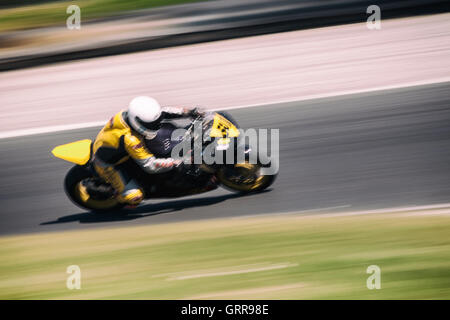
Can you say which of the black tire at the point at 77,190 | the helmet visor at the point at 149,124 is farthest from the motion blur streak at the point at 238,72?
the helmet visor at the point at 149,124

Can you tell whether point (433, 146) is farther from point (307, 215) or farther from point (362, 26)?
point (362, 26)

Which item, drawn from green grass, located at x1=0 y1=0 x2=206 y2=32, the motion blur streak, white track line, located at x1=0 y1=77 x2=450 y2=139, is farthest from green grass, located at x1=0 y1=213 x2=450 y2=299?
green grass, located at x1=0 y1=0 x2=206 y2=32

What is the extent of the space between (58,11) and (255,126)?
10.6 meters

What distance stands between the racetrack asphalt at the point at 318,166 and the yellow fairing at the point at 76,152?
79 cm

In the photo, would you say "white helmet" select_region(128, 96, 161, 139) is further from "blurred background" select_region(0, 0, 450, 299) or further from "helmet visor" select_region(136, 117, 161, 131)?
"blurred background" select_region(0, 0, 450, 299)

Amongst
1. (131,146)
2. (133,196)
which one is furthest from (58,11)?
(131,146)

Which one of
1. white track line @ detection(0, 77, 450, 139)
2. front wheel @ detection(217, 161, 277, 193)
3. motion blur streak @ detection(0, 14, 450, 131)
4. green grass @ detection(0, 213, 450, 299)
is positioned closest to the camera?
green grass @ detection(0, 213, 450, 299)

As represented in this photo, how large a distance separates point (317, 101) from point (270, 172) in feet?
10.6

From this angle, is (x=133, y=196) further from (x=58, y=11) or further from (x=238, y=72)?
(x=58, y=11)

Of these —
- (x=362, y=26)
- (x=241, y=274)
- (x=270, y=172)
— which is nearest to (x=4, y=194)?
(x=270, y=172)

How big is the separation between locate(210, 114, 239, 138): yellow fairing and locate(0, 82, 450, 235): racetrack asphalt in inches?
35.1

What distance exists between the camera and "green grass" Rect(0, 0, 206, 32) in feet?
54.6

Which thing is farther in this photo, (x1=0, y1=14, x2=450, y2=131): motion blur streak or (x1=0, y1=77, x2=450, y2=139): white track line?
(x1=0, y1=14, x2=450, y2=131): motion blur streak

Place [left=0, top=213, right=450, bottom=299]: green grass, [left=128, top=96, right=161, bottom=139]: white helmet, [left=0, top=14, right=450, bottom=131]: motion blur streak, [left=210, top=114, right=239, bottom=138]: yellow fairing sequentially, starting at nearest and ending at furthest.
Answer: [left=0, top=213, right=450, bottom=299]: green grass, [left=128, top=96, right=161, bottom=139]: white helmet, [left=210, top=114, right=239, bottom=138]: yellow fairing, [left=0, top=14, right=450, bottom=131]: motion blur streak
